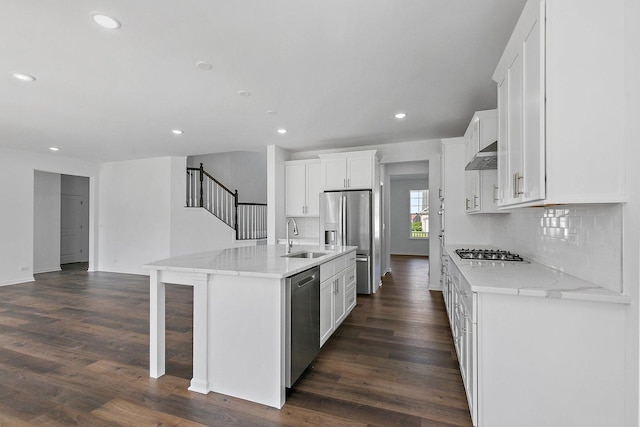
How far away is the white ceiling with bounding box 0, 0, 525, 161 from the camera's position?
6.70 ft

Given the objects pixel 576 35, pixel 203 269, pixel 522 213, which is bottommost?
pixel 203 269

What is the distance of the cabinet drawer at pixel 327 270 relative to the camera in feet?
9.39

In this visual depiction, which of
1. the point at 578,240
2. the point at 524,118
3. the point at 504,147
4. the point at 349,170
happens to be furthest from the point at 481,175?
the point at 349,170

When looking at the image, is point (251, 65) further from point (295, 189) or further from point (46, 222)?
point (46, 222)

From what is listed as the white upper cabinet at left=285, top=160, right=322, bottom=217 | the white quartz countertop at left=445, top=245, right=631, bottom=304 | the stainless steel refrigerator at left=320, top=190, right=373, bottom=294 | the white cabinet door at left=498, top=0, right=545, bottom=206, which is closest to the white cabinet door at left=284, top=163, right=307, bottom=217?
the white upper cabinet at left=285, top=160, right=322, bottom=217

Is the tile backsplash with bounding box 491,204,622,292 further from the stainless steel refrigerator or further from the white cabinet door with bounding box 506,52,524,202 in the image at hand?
the stainless steel refrigerator

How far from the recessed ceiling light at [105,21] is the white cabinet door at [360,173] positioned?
12.4 feet

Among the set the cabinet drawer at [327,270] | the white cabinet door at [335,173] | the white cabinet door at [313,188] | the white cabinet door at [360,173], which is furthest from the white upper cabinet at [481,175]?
the white cabinet door at [313,188]

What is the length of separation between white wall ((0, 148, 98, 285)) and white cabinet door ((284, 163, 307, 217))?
16.4ft

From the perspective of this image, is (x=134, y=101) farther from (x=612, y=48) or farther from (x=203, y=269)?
(x=612, y=48)

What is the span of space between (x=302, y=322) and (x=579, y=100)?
2.16 meters

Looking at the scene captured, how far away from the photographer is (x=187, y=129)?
15.7 feet

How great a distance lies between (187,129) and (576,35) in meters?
4.69

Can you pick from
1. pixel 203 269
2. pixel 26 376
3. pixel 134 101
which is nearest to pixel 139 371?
pixel 26 376
